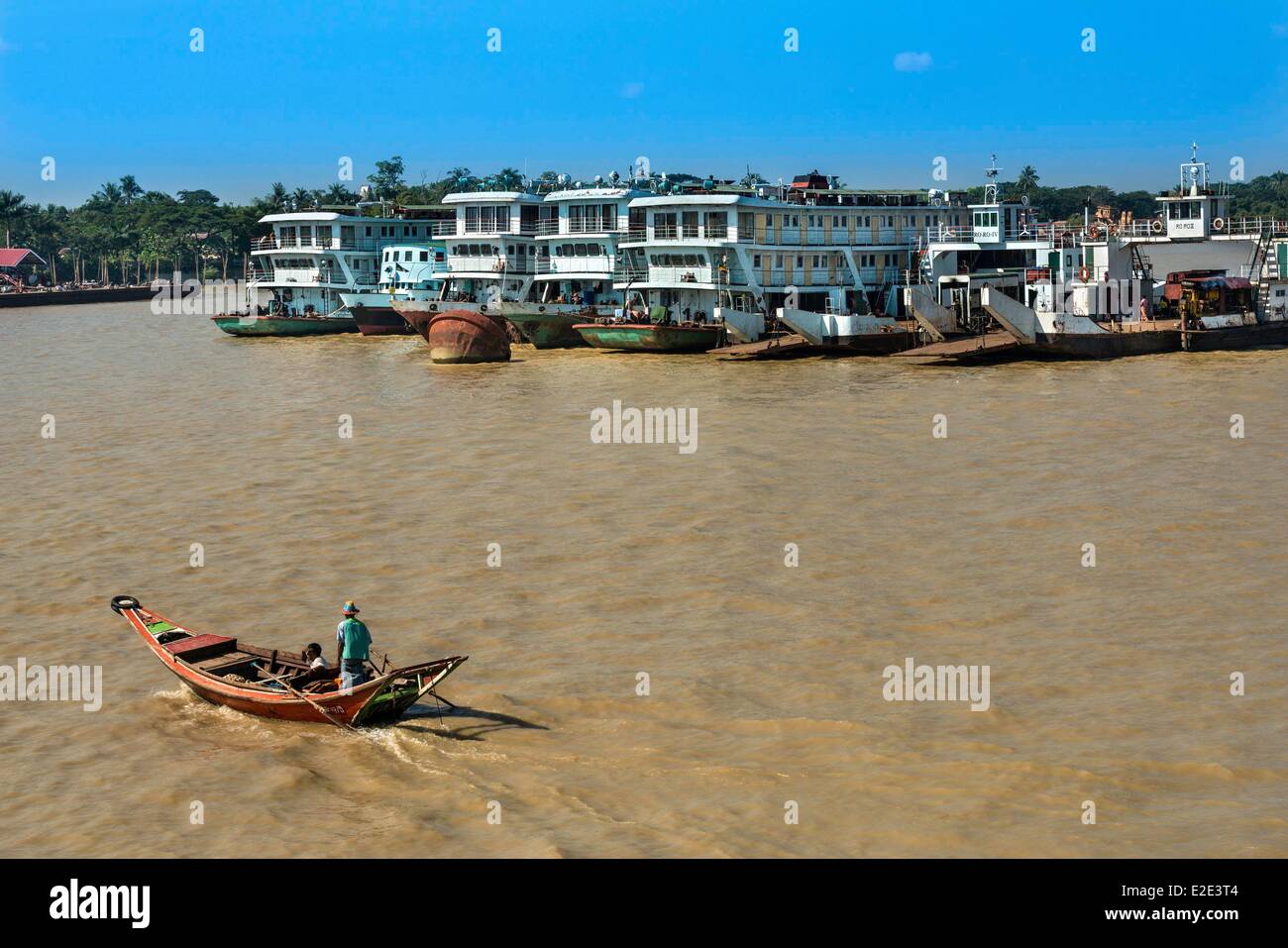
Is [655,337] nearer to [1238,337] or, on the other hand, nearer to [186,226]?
[1238,337]

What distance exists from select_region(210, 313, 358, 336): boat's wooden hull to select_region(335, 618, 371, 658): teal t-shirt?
5734 centimetres

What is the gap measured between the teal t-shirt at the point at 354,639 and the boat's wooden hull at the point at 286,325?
57337 mm

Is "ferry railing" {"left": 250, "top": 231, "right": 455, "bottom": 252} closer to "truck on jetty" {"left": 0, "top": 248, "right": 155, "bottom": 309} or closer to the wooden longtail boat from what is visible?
"truck on jetty" {"left": 0, "top": 248, "right": 155, "bottom": 309}

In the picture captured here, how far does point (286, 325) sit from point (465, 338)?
63.6ft

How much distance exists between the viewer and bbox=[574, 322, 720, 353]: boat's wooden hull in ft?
182

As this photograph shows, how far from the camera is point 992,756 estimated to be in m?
15.1

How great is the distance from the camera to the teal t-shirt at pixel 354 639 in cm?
1619

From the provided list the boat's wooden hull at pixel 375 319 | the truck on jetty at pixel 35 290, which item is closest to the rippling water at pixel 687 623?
the boat's wooden hull at pixel 375 319

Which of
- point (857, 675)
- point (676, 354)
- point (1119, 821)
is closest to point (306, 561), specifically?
point (857, 675)

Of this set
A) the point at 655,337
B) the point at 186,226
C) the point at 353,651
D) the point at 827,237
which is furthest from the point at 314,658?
the point at 186,226

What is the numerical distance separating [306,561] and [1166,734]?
14270mm

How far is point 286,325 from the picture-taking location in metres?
71.1

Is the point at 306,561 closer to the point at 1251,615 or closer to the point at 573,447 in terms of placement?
the point at 573,447

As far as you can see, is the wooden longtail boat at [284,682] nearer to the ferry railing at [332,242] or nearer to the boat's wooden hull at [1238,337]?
the boat's wooden hull at [1238,337]
